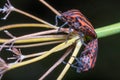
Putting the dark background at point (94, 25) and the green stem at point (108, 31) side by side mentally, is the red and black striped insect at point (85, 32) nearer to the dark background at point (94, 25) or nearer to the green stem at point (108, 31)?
the green stem at point (108, 31)

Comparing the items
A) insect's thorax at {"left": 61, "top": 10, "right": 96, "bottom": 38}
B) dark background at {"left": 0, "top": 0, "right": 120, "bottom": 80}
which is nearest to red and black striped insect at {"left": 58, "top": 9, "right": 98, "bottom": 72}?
insect's thorax at {"left": 61, "top": 10, "right": 96, "bottom": 38}

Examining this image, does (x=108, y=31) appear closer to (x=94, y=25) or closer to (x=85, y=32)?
(x=85, y=32)

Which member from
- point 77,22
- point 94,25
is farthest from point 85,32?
point 94,25

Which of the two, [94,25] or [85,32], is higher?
[85,32]

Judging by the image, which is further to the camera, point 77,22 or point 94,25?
point 94,25

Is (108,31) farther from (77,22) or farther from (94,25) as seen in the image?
(94,25)

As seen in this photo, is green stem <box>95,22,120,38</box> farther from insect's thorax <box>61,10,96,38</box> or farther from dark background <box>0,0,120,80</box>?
dark background <box>0,0,120,80</box>

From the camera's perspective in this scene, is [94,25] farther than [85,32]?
Yes

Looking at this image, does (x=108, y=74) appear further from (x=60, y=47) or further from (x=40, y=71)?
(x=60, y=47)
